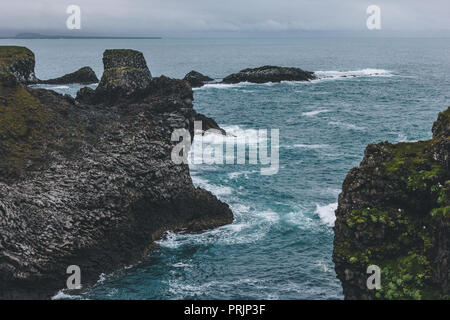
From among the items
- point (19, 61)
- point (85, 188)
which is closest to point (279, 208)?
point (85, 188)

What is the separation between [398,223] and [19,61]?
→ 98.9 metres

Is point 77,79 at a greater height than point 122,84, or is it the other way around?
point 77,79

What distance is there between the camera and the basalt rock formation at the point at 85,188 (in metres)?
34.3

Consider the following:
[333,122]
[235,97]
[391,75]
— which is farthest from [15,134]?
[391,75]

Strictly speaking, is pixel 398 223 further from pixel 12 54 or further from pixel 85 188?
pixel 12 54

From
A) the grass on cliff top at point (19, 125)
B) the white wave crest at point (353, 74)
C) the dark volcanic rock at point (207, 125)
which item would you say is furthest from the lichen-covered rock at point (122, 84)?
the white wave crest at point (353, 74)

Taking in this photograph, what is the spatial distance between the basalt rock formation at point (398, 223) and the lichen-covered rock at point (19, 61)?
227 feet

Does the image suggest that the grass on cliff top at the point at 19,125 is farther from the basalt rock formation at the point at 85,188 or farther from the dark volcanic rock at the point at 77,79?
the dark volcanic rock at the point at 77,79

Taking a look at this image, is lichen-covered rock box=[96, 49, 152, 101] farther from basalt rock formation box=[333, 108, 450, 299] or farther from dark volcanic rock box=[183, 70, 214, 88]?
dark volcanic rock box=[183, 70, 214, 88]

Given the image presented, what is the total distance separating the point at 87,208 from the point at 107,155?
6085 millimetres

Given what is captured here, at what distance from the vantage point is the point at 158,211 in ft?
144

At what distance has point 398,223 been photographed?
29438 millimetres

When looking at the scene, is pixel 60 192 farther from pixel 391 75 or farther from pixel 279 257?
pixel 391 75

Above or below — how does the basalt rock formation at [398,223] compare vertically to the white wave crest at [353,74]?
below
